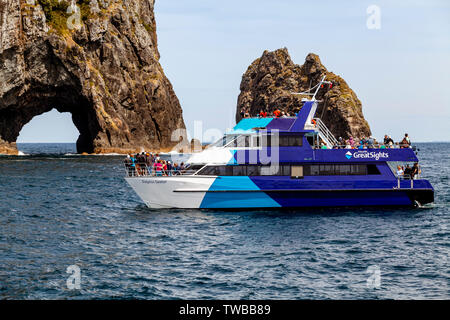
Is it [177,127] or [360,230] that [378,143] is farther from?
[177,127]

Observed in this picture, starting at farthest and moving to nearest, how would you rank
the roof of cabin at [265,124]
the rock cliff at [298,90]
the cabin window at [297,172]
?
the rock cliff at [298,90] < the roof of cabin at [265,124] < the cabin window at [297,172]

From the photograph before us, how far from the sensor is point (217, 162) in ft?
89.0

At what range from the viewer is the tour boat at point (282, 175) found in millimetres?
27047

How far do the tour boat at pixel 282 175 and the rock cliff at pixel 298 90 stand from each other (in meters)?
93.6

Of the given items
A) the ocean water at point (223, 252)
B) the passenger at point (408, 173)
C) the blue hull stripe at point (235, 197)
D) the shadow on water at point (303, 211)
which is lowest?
the ocean water at point (223, 252)

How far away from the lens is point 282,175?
27.5 m

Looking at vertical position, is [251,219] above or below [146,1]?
below

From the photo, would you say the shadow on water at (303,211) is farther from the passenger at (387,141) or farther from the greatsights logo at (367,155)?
the passenger at (387,141)

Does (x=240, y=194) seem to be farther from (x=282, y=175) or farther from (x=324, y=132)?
(x=324, y=132)

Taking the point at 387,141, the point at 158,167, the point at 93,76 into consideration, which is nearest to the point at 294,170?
the point at 387,141

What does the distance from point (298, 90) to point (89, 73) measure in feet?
223

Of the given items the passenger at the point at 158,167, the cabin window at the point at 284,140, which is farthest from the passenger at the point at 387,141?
the passenger at the point at 158,167
